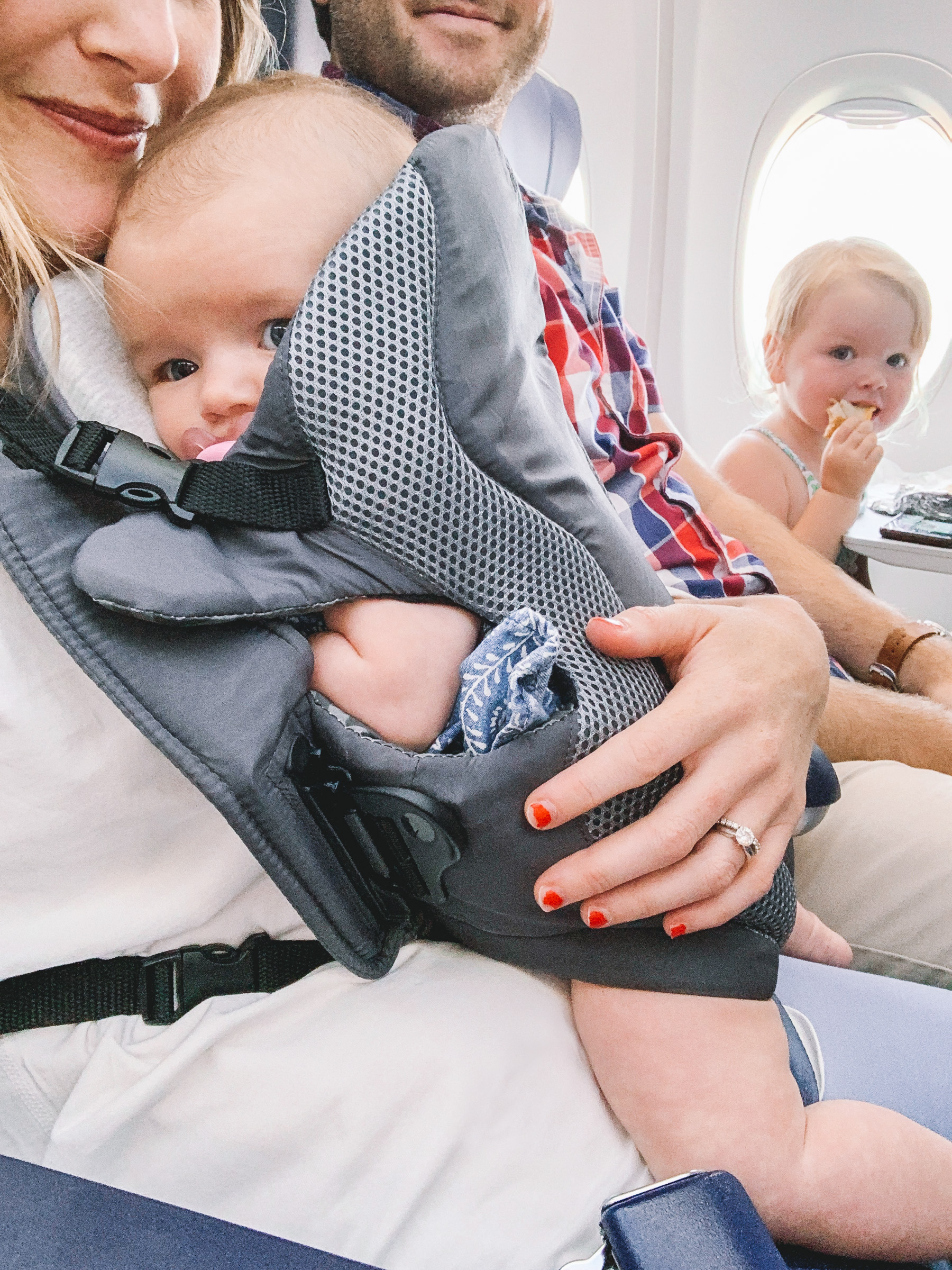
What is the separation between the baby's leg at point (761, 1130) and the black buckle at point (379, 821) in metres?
0.18

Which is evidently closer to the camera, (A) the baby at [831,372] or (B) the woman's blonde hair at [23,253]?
(B) the woman's blonde hair at [23,253]

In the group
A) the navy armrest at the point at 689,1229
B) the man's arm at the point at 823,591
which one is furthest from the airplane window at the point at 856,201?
the navy armrest at the point at 689,1229

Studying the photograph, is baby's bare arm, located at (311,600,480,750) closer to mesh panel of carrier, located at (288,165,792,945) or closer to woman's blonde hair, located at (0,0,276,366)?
mesh panel of carrier, located at (288,165,792,945)

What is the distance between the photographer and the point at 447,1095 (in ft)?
2.19

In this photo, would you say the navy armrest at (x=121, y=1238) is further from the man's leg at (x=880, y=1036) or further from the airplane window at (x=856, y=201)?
the airplane window at (x=856, y=201)

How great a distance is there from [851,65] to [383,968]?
345 cm

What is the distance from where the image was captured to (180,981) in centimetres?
70

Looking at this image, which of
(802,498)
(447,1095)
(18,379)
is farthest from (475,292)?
(802,498)

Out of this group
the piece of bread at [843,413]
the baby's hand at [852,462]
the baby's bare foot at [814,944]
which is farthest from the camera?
the piece of bread at [843,413]

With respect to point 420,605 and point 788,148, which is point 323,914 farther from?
point 788,148

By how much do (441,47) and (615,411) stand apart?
2.07ft

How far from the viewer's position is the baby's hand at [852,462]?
97.0 inches

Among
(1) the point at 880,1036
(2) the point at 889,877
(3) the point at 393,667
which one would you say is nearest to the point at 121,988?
Answer: (3) the point at 393,667

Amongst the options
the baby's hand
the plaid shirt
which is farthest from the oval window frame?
the plaid shirt
